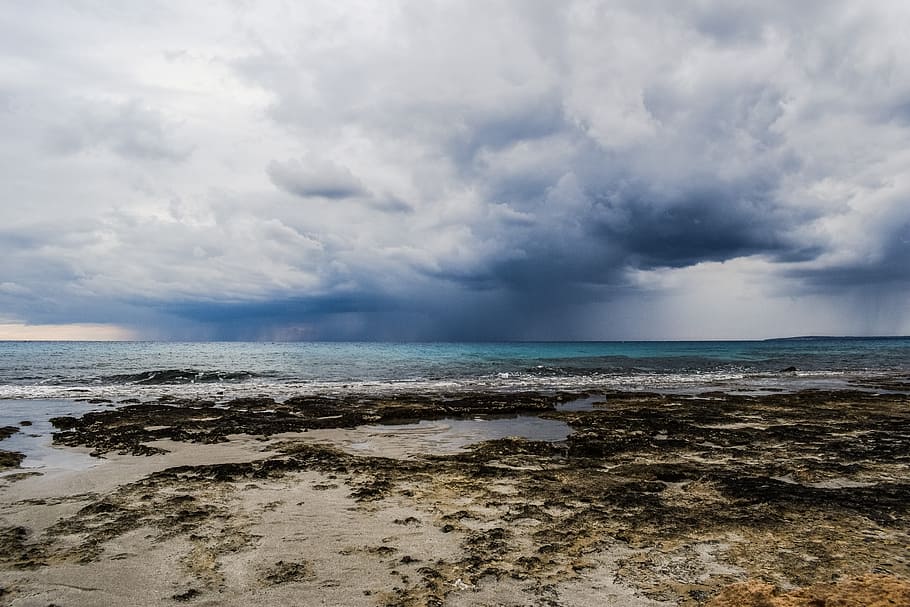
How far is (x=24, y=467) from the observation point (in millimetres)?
10289

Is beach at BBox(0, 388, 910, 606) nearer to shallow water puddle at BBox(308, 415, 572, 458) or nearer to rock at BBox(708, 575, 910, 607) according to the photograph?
rock at BBox(708, 575, 910, 607)

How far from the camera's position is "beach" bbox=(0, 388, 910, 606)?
5027mm

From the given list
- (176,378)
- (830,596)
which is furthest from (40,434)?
(176,378)

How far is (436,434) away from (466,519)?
779cm

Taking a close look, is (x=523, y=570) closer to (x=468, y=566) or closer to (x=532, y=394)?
(x=468, y=566)

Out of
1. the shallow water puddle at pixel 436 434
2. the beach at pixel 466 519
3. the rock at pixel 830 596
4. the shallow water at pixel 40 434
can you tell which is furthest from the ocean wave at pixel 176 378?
the rock at pixel 830 596

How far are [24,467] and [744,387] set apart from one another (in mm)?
31920

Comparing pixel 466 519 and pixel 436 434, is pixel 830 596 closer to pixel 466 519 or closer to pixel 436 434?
pixel 466 519

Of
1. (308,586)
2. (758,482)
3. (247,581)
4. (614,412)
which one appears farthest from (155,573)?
(614,412)

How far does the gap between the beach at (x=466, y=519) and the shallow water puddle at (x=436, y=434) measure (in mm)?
161

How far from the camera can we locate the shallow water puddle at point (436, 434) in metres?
12.3

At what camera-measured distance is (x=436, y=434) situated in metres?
14.6

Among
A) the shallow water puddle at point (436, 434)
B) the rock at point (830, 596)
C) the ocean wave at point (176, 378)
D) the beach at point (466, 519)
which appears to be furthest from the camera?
the ocean wave at point (176, 378)

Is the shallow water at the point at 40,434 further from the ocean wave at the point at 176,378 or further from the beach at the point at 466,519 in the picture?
the ocean wave at the point at 176,378
